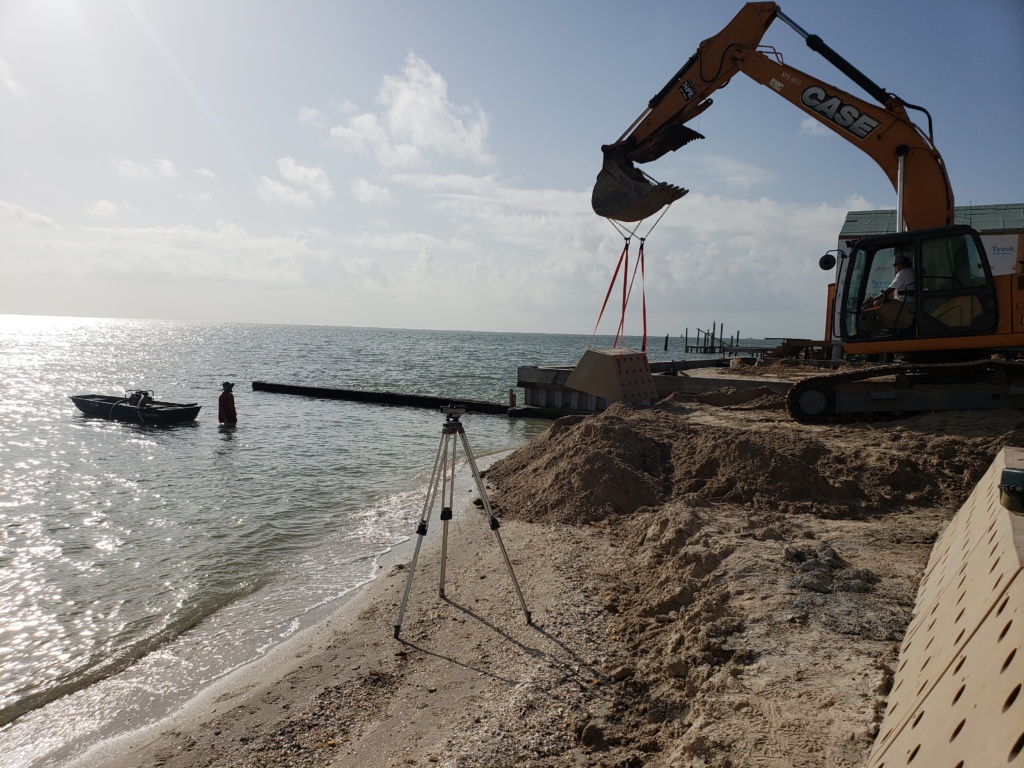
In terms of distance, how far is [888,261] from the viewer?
10359mm

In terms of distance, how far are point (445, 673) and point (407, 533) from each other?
5.06 meters

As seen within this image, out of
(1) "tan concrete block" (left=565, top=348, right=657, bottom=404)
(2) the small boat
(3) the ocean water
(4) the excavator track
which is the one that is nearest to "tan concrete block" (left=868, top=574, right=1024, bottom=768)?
(3) the ocean water

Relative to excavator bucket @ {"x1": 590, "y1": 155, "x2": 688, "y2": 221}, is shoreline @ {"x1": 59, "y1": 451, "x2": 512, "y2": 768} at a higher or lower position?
lower

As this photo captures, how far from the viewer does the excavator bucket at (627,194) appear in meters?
11.6

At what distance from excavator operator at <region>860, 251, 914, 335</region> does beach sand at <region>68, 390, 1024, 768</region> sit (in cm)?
184

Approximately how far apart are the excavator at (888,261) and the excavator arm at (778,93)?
19 millimetres

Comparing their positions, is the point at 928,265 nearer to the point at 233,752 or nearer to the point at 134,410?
the point at 233,752

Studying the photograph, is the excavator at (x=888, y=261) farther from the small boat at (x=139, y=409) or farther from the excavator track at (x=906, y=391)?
the small boat at (x=139, y=409)

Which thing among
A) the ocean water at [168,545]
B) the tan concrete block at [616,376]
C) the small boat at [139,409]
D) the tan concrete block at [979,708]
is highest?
the tan concrete block at [616,376]

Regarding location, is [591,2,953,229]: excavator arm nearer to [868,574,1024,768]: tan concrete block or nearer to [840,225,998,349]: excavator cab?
[840,225,998,349]: excavator cab

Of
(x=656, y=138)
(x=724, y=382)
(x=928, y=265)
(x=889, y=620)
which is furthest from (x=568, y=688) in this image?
(x=724, y=382)

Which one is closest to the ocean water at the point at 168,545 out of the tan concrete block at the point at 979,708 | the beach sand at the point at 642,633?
the beach sand at the point at 642,633

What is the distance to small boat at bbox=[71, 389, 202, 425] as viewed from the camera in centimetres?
2222

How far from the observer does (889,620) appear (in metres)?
4.55
